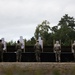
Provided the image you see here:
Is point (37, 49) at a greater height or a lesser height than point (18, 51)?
greater

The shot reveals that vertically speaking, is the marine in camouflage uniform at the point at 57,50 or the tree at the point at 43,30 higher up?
the tree at the point at 43,30

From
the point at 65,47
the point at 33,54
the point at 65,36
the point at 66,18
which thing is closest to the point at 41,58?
the point at 33,54

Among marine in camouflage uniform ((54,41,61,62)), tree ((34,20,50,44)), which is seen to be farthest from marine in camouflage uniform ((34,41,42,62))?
tree ((34,20,50,44))

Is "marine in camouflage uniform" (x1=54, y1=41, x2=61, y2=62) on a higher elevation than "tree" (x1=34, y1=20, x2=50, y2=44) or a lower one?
lower

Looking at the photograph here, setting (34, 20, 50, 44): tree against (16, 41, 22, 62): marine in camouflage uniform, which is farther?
(34, 20, 50, 44): tree

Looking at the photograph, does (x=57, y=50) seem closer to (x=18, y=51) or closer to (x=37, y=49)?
(x=37, y=49)

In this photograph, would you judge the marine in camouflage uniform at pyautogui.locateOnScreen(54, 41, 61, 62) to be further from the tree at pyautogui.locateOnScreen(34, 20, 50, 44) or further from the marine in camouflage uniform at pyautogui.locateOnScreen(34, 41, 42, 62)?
the tree at pyautogui.locateOnScreen(34, 20, 50, 44)

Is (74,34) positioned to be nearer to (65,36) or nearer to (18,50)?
(65,36)

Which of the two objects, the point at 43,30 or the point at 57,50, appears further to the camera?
the point at 43,30

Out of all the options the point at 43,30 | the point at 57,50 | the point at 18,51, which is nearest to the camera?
the point at 57,50

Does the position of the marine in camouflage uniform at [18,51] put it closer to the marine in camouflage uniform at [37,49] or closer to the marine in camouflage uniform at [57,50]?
the marine in camouflage uniform at [37,49]

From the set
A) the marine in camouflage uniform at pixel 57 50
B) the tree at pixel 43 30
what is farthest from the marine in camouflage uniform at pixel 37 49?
the tree at pixel 43 30

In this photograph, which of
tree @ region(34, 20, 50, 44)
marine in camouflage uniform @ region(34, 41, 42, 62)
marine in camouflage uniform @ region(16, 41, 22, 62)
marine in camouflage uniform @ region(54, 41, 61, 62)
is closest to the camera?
marine in camouflage uniform @ region(54, 41, 61, 62)

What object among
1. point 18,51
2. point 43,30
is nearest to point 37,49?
point 18,51
